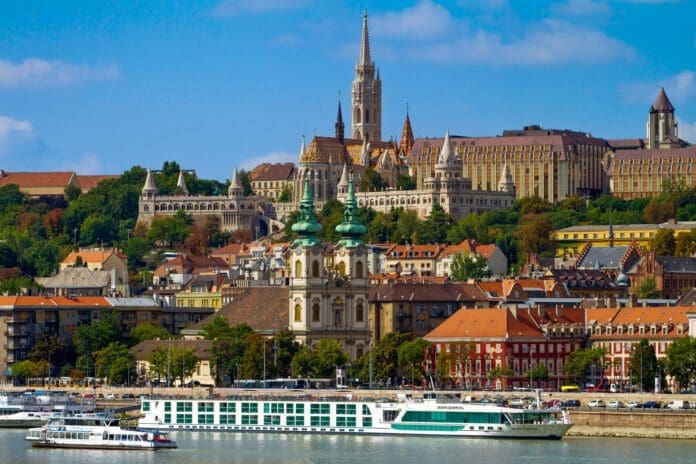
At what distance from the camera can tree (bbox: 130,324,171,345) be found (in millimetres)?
131750

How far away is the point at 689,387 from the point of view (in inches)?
4222

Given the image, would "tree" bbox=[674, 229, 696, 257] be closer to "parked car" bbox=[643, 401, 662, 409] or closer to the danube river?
"parked car" bbox=[643, 401, 662, 409]

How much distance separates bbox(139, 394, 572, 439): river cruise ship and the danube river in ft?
2.81

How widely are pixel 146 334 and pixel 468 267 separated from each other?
3341 centimetres

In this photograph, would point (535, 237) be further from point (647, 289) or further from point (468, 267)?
point (647, 289)

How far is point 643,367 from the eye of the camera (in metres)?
109

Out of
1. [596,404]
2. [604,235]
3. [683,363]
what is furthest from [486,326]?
[604,235]

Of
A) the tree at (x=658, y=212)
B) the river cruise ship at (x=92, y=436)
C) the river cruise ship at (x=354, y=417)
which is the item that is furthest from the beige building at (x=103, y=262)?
the river cruise ship at (x=92, y=436)

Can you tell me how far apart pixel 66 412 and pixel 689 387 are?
26134 millimetres

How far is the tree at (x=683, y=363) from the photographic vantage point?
349 ft

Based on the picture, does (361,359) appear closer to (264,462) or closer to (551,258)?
(264,462)

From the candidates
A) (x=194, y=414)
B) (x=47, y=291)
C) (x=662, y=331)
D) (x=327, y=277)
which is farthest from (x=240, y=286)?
(x=194, y=414)

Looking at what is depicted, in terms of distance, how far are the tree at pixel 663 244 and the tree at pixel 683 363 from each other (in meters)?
58.2

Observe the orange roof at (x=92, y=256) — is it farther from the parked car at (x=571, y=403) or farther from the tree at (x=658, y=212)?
the parked car at (x=571, y=403)
